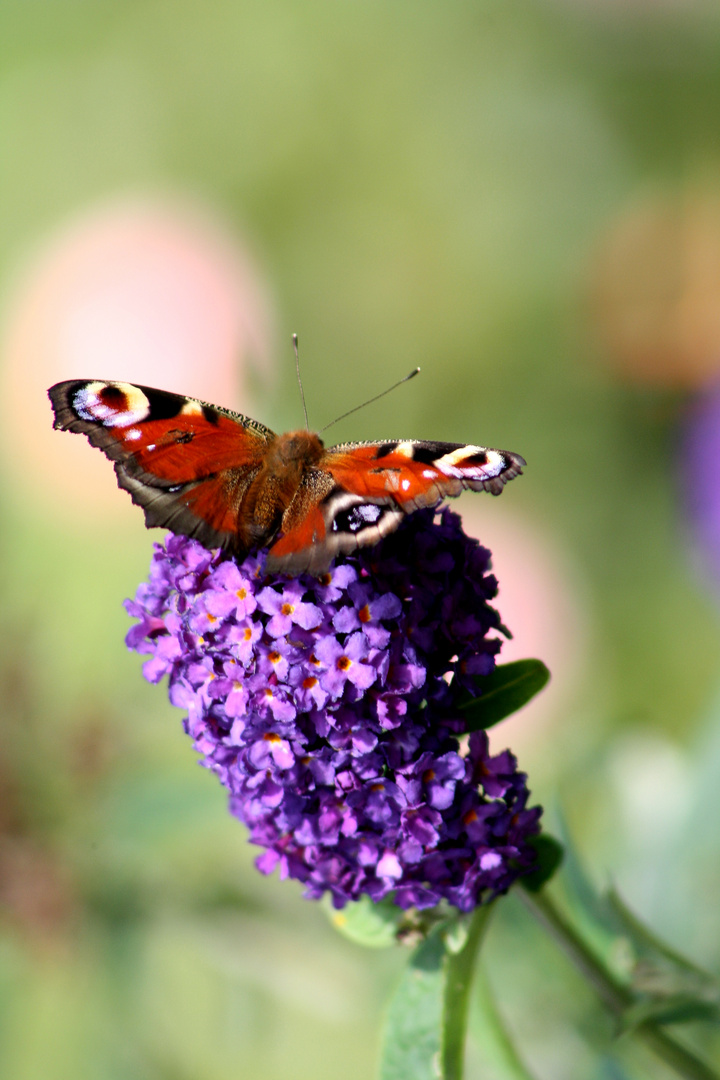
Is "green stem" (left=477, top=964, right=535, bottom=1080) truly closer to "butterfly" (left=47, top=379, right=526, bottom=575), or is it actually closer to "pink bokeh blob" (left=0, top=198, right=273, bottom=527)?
"butterfly" (left=47, top=379, right=526, bottom=575)

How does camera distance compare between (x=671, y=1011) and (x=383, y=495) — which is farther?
(x=671, y=1011)

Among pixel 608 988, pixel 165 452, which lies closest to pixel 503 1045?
pixel 608 988

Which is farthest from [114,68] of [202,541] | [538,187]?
[202,541]

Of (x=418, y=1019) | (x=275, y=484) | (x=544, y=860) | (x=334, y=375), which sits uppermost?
(x=334, y=375)

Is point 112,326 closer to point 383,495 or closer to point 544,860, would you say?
point 383,495

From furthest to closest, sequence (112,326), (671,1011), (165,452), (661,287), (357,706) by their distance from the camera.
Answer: (661,287)
(112,326)
(671,1011)
(165,452)
(357,706)

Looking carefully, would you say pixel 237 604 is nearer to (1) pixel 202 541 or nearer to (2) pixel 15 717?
(1) pixel 202 541
